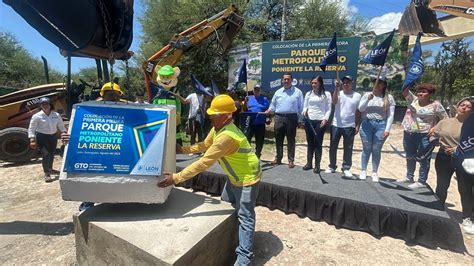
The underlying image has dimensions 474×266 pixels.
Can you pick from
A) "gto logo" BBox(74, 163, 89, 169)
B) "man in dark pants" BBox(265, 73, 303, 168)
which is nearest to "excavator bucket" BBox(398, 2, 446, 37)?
"man in dark pants" BBox(265, 73, 303, 168)

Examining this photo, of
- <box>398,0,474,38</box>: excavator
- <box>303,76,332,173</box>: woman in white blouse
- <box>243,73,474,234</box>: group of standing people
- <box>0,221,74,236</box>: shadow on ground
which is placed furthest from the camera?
<box>398,0,474,38</box>: excavator

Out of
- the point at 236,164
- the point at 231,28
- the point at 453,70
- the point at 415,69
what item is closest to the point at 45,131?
the point at 236,164

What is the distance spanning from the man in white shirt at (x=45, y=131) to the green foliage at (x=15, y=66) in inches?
1178

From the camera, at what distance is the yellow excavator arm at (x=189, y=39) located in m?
6.42

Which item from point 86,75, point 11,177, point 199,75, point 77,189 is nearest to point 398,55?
point 199,75

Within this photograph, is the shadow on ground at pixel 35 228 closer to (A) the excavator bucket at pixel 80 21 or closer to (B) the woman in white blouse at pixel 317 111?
(A) the excavator bucket at pixel 80 21

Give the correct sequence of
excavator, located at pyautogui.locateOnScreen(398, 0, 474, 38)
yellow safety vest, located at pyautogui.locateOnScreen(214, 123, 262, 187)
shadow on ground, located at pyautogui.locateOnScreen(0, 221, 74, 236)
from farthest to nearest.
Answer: excavator, located at pyautogui.locateOnScreen(398, 0, 474, 38)
shadow on ground, located at pyautogui.locateOnScreen(0, 221, 74, 236)
yellow safety vest, located at pyautogui.locateOnScreen(214, 123, 262, 187)

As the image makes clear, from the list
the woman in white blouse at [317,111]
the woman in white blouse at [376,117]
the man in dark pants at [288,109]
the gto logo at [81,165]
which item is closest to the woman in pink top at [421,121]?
the woman in white blouse at [376,117]

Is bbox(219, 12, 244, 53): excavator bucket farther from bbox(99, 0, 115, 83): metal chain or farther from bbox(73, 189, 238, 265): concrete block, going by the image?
bbox(73, 189, 238, 265): concrete block

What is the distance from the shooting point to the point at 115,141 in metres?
2.54

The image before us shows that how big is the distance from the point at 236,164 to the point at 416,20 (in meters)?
6.26

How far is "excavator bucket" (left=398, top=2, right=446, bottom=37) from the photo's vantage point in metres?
6.48

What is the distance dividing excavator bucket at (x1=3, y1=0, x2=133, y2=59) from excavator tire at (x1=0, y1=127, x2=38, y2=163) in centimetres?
570

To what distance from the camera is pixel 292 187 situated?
418 centimetres
